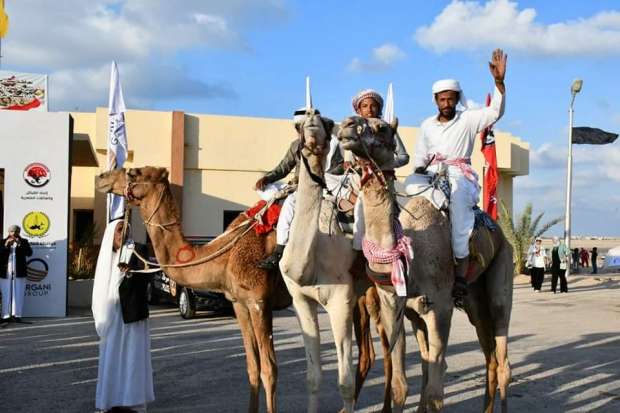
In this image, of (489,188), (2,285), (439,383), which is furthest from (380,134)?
(2,285)

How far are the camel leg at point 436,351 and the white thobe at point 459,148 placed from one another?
0.59 metres

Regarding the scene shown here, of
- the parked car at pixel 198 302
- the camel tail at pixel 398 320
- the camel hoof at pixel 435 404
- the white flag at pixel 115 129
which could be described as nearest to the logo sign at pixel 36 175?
the white flag at pixel 115 129

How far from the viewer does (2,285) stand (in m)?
16.3

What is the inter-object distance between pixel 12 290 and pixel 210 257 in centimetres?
1060

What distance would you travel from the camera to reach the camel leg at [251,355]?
7.28 m

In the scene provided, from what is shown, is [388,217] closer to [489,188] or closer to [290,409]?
[290,409]

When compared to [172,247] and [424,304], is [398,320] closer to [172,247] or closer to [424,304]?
[424,304]

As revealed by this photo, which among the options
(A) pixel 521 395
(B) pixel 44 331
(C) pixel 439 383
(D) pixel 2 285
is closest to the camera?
(C) pixel 439 383

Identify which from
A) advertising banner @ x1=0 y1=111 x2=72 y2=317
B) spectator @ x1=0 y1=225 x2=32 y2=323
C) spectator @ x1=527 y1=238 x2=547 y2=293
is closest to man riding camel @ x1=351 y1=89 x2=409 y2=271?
spectator @ x1=0 y1=225 x2=32 y2=323

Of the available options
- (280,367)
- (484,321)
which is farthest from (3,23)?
(484,321)

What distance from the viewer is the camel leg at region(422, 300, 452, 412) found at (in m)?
6.07

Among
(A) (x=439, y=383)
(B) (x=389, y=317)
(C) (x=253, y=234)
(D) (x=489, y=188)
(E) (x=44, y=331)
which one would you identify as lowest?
(E) (x=44, y=331)

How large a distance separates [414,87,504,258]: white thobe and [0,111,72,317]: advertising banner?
478 inches

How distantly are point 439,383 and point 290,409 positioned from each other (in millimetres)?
2379
